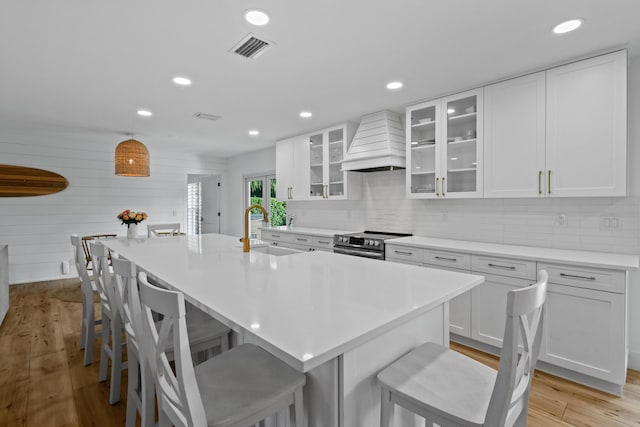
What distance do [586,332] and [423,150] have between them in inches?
86.2

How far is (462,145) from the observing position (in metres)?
3.30

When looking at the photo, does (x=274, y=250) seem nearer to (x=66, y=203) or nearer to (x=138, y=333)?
(x=138, y=333)

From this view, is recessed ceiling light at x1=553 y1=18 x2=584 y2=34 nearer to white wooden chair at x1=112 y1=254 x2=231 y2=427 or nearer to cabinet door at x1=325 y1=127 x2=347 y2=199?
cabinet door at x1=325 y1=127 x2=347 y2=199

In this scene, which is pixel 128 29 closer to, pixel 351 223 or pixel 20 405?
pixel 20 405

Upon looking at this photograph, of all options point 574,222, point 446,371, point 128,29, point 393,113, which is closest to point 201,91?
point 128,29

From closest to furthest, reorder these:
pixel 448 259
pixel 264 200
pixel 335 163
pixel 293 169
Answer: pixel 448 259, pixel 335 163, pixel 293 169, pixel 264 200

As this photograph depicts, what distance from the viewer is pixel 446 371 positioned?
121cm

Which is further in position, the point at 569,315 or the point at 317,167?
the point at 317,167

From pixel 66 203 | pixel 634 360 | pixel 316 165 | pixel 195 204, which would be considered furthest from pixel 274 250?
pixel 195 204

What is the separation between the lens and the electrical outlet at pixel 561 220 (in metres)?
2.84

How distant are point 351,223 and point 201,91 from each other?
2.64 meters

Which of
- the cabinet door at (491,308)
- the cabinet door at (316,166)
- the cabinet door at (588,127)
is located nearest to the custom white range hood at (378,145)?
the cabinet door at (316,166)

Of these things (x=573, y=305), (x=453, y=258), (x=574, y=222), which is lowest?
(x=573, y=305)

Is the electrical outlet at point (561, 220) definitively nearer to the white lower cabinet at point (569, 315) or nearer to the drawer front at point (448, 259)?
the white lower cabinet at point (569, 315)
